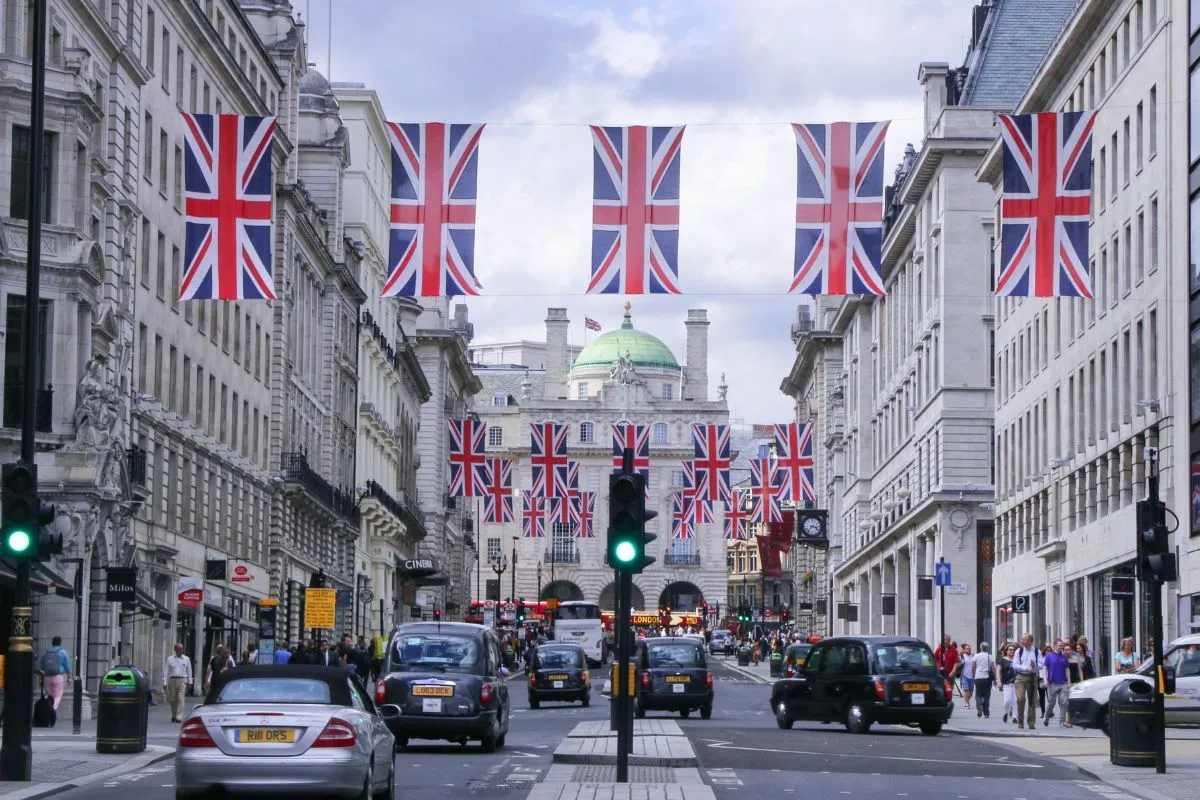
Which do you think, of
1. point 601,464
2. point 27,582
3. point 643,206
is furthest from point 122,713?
point 601,464

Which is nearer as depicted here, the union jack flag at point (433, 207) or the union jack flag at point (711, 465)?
the union jack flag at point (433, 207)

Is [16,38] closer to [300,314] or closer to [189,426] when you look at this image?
[189,426]

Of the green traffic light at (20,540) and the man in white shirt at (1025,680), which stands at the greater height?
the green traffic light at (20,540)

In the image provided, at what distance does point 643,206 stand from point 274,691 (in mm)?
15439

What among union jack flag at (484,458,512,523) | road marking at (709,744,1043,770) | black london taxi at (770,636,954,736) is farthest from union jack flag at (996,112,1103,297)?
union jack flag at (484,458,512,523)

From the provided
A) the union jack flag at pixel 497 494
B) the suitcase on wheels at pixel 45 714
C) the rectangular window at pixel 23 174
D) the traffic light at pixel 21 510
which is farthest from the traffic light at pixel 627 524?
the union jack flag at pixel 497 494

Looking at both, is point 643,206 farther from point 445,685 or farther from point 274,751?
point 274,751

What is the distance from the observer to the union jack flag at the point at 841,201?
3419 cm

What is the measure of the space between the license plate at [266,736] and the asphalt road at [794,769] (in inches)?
120

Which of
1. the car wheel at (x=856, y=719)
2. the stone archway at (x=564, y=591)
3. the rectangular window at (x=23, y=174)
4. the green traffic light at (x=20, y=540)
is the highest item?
the rectangular window at (x=23, y=174)

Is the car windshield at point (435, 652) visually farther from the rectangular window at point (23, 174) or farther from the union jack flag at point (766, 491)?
the union jack flag at point (766, 491)

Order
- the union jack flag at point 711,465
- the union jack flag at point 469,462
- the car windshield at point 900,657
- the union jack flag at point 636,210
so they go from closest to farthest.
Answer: the union jack flag at point 636,210 < the car windshield at point 900,657 < the union jack flag at point 711,465 < the union jack flag at point 469,462

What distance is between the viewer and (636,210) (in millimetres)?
34219

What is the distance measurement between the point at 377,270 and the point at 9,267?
5860cm
